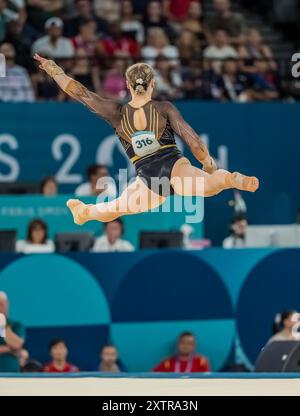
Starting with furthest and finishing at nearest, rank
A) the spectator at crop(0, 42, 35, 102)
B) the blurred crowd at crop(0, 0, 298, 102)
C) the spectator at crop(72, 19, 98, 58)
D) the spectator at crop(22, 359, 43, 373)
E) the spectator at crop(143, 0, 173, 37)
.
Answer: the spectator at crop(143, 0, 173, 37)
the spectator at crop(72, 19, 98, 58)
the blurred crowd at crop(0, 0, 298, 102)
the spectator at crop(0, 42, 35, 102)
the spectator at crop(22, 359, 43, 373)

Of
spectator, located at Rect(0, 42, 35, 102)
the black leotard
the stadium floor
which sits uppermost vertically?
spectator, located at Rect(0, 42, 35, 102)

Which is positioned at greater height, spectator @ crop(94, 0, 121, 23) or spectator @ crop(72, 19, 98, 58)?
spectator @ crop(94, 0, 121, 23)

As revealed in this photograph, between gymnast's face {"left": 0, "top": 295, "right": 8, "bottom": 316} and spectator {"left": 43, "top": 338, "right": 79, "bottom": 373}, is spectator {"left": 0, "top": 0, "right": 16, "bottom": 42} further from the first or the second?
spectator {"left": 43, "top": 338, "right": 79, "bottom": 373}

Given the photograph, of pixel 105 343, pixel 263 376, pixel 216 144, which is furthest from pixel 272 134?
pixel 263 376

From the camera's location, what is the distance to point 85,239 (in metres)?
15.3

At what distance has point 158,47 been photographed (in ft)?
58.1

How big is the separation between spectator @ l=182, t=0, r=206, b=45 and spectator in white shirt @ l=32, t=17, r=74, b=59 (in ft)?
6.05

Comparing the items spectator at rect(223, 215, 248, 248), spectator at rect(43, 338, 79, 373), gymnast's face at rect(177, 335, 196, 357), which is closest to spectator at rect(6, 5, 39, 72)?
spectator at rect(223, 215, 248, 248)

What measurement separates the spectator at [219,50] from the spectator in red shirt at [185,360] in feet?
14.4

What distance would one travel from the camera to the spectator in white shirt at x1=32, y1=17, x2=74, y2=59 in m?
17.0

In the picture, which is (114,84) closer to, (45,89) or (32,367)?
(45,89)

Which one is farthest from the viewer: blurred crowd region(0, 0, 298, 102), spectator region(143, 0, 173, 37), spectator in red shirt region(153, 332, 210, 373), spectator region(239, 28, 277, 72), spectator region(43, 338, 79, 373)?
spectator region(143, 0, 173, 37)

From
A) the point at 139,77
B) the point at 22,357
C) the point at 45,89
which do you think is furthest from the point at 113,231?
the point at 139,77

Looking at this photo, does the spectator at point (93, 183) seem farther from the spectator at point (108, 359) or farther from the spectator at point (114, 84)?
the spectator at point (108, 359)
